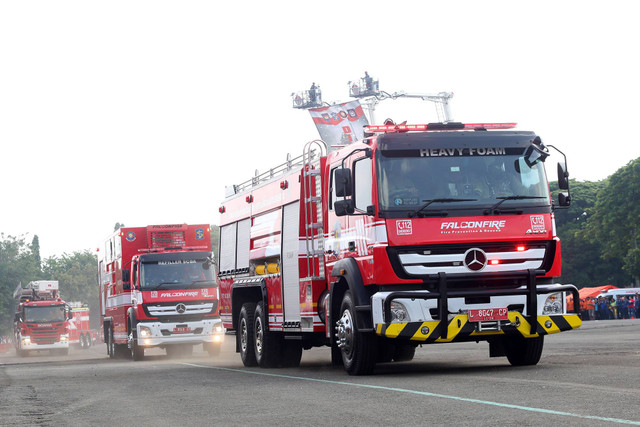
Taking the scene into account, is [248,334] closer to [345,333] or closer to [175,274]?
[345,333]

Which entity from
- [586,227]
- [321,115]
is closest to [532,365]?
[321,115]

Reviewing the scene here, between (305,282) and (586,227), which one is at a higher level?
(586,227)

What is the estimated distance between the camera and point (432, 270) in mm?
13445

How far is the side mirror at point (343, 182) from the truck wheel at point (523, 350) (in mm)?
3291

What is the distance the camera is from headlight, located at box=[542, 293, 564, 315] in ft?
45.2


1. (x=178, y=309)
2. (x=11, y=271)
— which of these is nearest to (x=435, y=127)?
(x=178, y=309)

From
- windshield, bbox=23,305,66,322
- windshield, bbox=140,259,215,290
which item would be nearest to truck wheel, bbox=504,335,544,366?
windshield, bbox=140,259,215,290

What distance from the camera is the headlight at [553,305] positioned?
542 inches

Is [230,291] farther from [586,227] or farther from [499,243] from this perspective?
[586,227]

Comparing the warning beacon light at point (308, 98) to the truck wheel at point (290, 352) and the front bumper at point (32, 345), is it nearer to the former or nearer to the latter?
the front bumper at point (32, 345)

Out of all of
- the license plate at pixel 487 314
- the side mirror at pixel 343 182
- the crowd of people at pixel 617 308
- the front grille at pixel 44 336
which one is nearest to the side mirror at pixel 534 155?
the license plate at pixel 487 314

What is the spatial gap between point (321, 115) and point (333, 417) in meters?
40.1

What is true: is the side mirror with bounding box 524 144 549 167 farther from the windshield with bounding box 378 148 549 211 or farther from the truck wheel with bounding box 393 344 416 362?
the truck wheel with bounding box 393 344 416 362

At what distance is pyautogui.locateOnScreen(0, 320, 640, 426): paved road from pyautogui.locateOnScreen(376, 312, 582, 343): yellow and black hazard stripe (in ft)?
1.67
